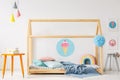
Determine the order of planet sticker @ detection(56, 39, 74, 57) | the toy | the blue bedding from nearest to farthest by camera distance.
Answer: the blue bedding, the toy, planet sticker @ detection(56, 39, 74, 57)

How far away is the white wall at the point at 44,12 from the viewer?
4730mm

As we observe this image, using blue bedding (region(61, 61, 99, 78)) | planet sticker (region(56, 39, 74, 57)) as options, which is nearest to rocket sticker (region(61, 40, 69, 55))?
planet sticker (region(56, 39, 74, 57))

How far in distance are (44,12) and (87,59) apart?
1232mm

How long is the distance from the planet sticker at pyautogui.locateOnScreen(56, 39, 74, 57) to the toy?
26 centimetres

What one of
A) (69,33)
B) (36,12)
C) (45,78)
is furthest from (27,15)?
(45,78)

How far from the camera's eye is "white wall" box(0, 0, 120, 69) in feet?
15.5

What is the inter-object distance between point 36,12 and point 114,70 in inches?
74.5

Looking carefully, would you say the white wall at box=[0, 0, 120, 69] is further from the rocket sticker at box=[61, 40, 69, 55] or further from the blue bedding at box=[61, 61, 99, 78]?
the blue bedding at box=[61, 61, 99, 78]

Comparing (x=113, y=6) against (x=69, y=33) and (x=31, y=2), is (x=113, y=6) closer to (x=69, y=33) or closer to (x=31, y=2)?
(x=69, y=33)

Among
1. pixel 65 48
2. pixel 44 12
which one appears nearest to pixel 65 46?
pixel 65 48

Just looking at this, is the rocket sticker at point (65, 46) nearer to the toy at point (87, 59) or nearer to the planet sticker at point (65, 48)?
the planet sticker at point (65, 48)

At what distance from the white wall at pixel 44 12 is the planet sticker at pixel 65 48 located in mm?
508

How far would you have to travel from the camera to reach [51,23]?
4.75m

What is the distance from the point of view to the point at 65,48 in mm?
4719
